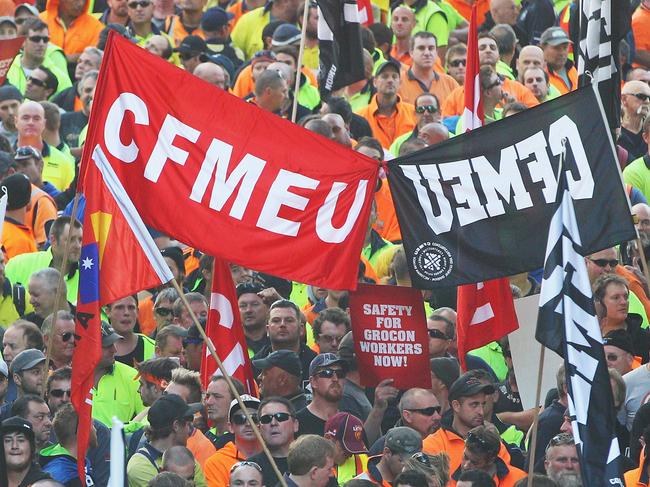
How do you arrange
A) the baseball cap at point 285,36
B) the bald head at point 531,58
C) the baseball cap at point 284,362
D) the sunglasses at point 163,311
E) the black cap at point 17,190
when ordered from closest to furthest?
1. the baseball cap at point 284,362
2. the sunglasses at point 163,311
3. the black cap at point 17,190
4. the bald head at point 531,58
5. the baseball cap at point 285,36

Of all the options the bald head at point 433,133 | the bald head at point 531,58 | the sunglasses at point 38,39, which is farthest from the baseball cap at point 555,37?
the sunglasses at point 38,39

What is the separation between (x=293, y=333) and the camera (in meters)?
11.6

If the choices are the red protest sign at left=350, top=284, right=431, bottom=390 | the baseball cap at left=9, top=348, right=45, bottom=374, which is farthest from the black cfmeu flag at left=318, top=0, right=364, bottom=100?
the baseball cap at left=9, top=348, right=45, bottom=374

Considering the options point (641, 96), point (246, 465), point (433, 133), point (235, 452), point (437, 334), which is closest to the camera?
point (246, 465)

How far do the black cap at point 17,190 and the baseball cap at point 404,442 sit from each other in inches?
175

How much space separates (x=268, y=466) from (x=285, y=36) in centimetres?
743

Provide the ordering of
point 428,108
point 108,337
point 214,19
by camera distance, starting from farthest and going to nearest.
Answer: point 214,19 → point 428,108 → point 108,337

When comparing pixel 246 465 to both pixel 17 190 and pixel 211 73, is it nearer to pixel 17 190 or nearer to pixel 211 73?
pixel 17 190

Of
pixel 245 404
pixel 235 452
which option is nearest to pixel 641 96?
pixel 245 404

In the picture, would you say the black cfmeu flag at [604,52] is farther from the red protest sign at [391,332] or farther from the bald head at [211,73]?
the bald head at [211,73]

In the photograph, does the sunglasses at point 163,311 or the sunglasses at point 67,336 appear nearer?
the sunglasses at point 67,336

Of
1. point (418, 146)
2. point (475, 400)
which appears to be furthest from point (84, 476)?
point (418, 146)

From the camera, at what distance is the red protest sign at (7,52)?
15438mm

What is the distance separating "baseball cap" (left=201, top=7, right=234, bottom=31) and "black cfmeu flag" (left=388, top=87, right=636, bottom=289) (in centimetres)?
787
